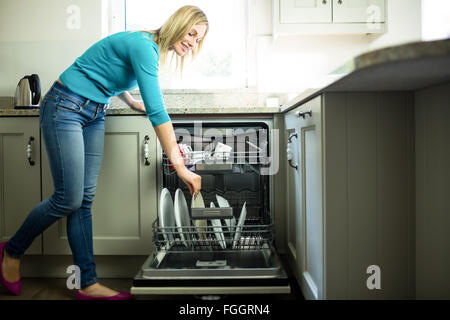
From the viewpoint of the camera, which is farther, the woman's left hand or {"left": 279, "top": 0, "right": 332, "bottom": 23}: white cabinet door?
{"left": 279, "top": 0, "right": 332, "bottom": 23}: white cabinet door

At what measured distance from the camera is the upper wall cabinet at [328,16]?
2008 millimetres

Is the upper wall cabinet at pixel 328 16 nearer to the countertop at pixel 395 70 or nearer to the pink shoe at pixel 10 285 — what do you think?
the countertop at pixel 395 70

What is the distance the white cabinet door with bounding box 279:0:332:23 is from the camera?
2012mm

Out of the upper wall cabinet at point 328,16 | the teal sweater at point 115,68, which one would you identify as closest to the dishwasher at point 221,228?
the teal sweater at point 115,68

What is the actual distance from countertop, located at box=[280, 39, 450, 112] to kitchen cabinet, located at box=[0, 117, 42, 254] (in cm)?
139

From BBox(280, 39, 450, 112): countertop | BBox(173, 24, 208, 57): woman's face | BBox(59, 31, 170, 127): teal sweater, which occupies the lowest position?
BBox(280, 39, 450, 112): countertop

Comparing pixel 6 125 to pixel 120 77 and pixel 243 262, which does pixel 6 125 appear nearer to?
pixel 120 77

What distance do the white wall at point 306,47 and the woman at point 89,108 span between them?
91 centimetres

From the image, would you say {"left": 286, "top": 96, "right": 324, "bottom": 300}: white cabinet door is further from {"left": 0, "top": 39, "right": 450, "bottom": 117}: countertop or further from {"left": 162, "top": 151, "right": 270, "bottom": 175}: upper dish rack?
{"left": 162, "top": 151, "right": 270, "bottom": 175}: upper dish rack

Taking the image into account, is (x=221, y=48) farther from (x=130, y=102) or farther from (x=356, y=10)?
(x=130, y=102)

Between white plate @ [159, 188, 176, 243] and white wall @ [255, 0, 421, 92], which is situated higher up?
white wall @ [255, 0, 421, 92]

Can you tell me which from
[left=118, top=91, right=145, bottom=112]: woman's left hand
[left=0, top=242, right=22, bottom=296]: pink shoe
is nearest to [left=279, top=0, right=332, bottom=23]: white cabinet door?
[left=118, top=91, right=145, bottom=112]: woman's left hand
